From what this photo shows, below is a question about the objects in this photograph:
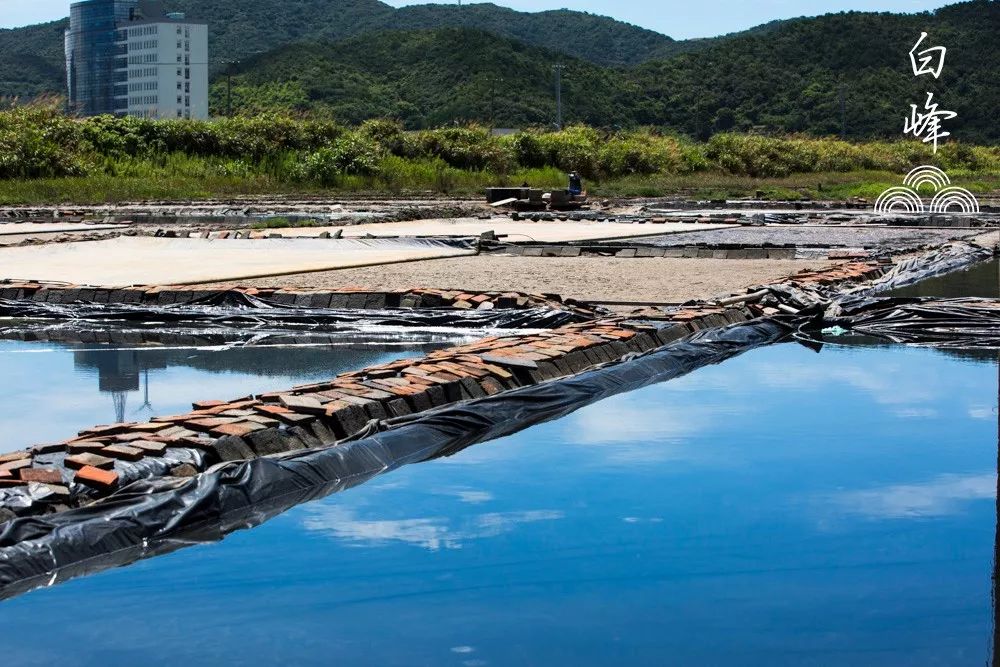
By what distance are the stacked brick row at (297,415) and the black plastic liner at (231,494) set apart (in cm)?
17

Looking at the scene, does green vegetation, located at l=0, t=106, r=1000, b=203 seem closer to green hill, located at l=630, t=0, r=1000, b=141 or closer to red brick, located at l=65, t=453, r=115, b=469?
red brick, located at l=65, t=453, r=115, b=469

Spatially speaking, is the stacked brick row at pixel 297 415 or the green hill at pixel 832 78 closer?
the stacked brick row at pixel 297 415

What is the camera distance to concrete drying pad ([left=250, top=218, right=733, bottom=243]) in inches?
824

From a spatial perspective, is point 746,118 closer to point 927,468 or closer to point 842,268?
point 842,268

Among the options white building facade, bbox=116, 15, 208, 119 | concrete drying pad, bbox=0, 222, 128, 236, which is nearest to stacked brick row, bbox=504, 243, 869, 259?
concrete drying pad, bbox=0, 222, 128, 236

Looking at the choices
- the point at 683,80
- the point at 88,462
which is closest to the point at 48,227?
the point at 88,462

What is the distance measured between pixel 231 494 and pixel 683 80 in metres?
94.3

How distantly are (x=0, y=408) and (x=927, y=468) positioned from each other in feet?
13.5

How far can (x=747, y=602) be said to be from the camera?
3.92m

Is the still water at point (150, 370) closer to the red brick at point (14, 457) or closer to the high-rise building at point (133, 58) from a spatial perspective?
the red brick at point (14, 457)

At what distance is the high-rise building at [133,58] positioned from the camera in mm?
140125

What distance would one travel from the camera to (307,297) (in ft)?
35.1

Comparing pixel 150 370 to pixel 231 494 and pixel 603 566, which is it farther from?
pixel 603 566

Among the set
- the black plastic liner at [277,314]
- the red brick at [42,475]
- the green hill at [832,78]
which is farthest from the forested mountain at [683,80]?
the red brick at [42,475]
